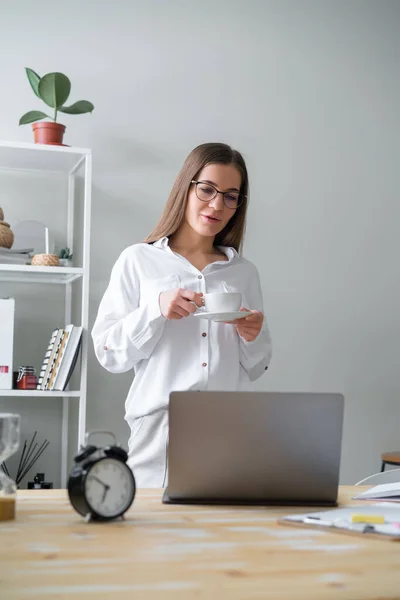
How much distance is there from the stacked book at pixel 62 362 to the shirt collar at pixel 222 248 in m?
0.71

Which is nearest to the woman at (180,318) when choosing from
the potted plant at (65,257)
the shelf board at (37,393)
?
the shelf board at (37,393)

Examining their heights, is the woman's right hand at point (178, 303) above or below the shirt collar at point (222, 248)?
below

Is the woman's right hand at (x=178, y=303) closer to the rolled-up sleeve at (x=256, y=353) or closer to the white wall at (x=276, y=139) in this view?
the rolled-up sleeve at (x=256, y=353)

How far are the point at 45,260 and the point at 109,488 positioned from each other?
6.21 feet

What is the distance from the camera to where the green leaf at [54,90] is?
10.2 ft

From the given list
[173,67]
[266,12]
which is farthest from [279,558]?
[266,12]

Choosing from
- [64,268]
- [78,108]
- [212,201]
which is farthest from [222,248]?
[78,108]

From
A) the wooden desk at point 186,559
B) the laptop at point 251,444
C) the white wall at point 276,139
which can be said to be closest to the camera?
the wooden desk at point 186,559

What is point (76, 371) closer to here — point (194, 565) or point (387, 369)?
point (387, 369)

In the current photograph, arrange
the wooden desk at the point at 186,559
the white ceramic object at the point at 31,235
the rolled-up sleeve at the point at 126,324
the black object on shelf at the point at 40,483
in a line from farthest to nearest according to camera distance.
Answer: the white ceramic object at the point at 31,235
the black object on shelf at the point at 40,483
the rolled-up sleeve at the point at 126,324
the wooden desk at the point at 186,559

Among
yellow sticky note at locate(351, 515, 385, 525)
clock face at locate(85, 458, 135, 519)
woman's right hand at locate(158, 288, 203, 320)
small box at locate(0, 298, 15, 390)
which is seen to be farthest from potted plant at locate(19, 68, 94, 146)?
yellow sticky note at locate(351, 515, 385, 525)

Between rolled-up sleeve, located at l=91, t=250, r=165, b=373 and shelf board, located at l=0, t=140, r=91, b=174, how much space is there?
81cm

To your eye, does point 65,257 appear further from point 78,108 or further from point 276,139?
point 276,139

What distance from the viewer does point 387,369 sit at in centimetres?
390
